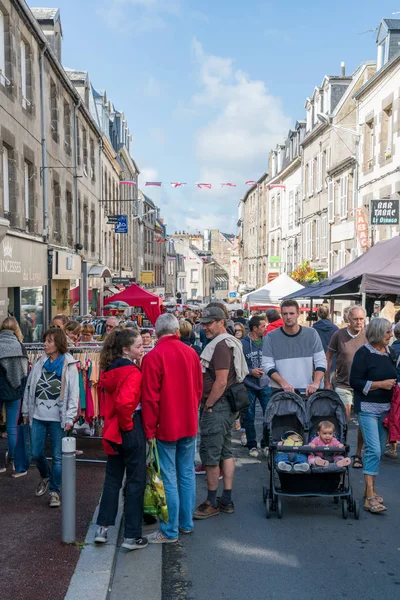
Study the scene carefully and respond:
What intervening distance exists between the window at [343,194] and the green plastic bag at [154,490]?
23.3 metres

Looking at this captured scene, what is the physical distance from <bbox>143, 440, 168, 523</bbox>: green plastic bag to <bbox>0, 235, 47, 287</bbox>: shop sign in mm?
8710

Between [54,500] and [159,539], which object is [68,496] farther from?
[54,500]

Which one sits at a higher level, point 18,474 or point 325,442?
point 325,442

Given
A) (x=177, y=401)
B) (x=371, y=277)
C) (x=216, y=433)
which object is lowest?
(x=216, y=433)

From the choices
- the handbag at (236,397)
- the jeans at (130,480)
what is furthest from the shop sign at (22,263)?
the jeans at (130,480)

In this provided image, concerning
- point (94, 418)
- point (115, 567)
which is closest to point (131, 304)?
point (94, 418)

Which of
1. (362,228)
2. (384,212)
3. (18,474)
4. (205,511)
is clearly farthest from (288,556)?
(362,228)

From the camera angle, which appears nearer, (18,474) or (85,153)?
(18,474)

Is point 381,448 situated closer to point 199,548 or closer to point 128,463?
point 199,548

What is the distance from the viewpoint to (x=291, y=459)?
5.65 metres

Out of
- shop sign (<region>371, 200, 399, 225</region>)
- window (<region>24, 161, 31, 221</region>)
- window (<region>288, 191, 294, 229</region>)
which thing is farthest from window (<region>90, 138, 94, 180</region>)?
window (<region>288, 191, 294, 229</region>)

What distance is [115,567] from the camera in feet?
15.2

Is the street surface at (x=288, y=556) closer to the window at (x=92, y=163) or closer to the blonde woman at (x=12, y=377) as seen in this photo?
the blonde woman at (x=12, y=377)

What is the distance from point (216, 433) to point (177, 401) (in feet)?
3.00
